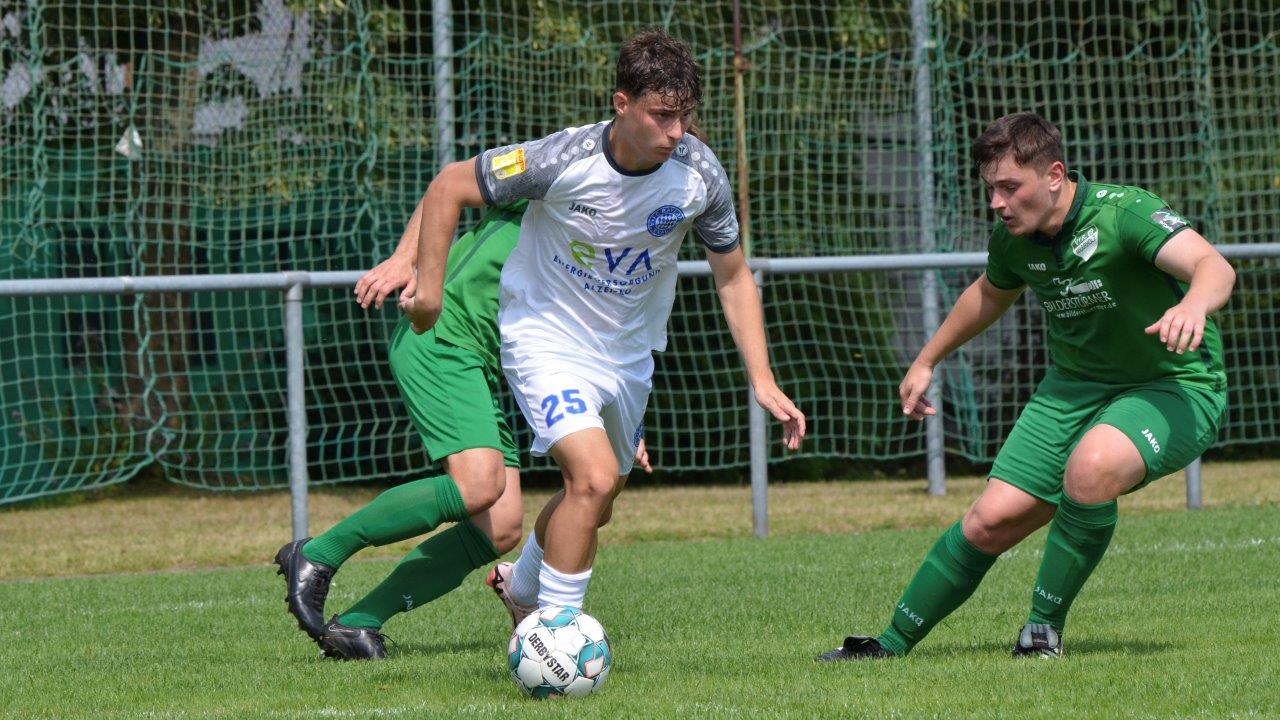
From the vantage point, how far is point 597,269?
498 cm

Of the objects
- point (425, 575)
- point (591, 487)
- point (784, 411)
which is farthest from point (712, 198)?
point (425, 575)

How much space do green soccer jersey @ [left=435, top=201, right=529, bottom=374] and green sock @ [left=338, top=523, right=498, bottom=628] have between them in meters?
0.60

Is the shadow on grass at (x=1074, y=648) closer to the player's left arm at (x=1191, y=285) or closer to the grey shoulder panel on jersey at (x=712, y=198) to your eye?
the player's left arm at (x=1191, y=285)

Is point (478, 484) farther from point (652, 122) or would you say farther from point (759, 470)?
point (759, 470)

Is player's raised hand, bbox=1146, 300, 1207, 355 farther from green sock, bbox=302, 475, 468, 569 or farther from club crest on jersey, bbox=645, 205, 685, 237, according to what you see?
green sock, bbox=302, 475, 468, 569

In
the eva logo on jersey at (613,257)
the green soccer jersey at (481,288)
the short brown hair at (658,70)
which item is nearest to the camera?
the short brown hair at (658,70)

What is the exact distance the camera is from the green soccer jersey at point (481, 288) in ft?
18.1

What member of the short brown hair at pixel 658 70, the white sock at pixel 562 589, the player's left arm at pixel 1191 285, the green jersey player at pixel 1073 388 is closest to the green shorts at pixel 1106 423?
the green jersey player at pixel 1073 388

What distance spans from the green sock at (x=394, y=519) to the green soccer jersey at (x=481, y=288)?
19.1 inches

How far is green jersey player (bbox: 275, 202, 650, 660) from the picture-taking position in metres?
5.30

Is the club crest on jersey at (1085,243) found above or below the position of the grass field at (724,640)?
above

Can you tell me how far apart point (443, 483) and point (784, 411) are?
123cm

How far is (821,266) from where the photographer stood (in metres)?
9.35

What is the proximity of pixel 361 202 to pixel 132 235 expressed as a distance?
5.23ft
